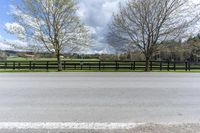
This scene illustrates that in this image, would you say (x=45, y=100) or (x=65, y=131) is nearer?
(x=65, y=131)

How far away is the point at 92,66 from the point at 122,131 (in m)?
22.9

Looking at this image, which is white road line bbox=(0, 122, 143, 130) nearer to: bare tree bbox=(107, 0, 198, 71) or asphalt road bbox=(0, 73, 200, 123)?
asphalt road bbox=(0, 73, 200, 123)

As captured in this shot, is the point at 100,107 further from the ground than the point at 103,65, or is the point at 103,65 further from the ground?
the point at 103,65

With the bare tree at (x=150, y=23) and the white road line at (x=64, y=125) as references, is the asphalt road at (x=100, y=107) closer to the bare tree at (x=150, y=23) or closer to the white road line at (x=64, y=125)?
the white road line at (x=64, y=125)

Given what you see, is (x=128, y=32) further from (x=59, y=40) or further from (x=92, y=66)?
(x=59, y=40)

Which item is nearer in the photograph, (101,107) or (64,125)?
(64,125)

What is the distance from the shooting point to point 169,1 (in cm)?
2569

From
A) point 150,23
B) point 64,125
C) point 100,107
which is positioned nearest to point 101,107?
point 100,107

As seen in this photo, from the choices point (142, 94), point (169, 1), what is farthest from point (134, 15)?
point (142, 94)

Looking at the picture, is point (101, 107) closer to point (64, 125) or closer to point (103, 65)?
point (64, 125)

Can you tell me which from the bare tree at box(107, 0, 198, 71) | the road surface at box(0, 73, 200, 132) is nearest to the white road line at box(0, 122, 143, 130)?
the road surface at box(0, 73, 200, 132)

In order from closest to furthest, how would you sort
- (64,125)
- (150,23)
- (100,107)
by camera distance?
(64,125) < (100,107) < (150,23)

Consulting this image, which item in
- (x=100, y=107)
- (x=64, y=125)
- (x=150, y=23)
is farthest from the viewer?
(x=150, y=23)

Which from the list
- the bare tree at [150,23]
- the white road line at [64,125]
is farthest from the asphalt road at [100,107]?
the bare tree at [150,23]
